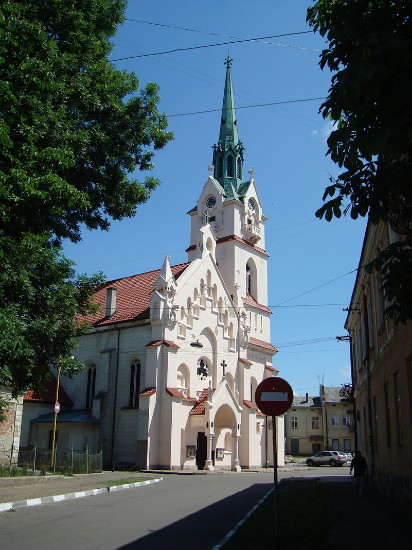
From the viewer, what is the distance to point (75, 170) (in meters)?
16.1

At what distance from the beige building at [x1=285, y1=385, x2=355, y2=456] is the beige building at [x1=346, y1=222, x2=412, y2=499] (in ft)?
176

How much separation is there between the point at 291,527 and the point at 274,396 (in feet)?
11.3

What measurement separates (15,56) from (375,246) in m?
12.2

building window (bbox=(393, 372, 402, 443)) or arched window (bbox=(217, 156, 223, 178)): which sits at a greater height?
arched window (bbox=(217, 156, 223, 178))

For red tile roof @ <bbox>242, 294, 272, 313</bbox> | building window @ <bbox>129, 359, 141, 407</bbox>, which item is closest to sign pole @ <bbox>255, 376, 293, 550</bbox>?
building window @ <bbox>129, 359, 141, 407</bbox>

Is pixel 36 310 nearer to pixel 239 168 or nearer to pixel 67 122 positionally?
pixel 67 122

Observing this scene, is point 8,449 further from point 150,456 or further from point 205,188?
point 205,188

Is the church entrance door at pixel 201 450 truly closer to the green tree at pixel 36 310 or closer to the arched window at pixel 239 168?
the green tree at pixel 36 310

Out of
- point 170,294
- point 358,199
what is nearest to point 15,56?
point 358,199

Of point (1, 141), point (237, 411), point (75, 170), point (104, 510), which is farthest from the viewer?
point (237, 411)

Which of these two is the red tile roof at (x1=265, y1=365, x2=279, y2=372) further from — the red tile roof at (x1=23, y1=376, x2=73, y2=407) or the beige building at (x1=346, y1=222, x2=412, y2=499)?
the beige building at (x1=346, y1=222, x2=412, y2=499)

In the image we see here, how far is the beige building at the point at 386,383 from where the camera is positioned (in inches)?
519

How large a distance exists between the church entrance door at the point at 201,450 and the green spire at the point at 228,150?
79.8 ft

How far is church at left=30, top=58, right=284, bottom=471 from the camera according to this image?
32500mm
